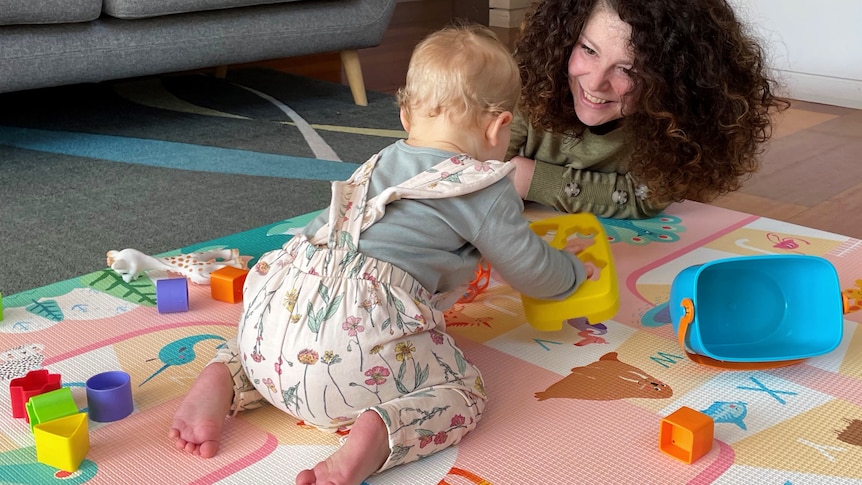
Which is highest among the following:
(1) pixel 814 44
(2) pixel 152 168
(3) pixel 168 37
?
(3) pixel 168 37

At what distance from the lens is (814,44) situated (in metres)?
2.62

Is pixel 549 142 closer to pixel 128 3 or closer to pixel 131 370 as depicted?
pixel 131 370

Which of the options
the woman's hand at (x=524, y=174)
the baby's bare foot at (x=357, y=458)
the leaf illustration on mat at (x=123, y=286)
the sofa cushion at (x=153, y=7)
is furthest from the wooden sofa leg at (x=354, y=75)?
the baby's bare foot at (x=357, y=458)

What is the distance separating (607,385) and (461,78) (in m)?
0.39

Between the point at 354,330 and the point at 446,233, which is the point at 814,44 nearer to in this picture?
the point at 446,233

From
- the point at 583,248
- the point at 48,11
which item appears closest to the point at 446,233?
the point at 583,248

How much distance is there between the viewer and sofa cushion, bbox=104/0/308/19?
1.96m

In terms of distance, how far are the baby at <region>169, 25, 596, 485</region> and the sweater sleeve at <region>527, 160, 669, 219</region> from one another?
0.53 meters

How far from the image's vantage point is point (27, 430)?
0.96 metres

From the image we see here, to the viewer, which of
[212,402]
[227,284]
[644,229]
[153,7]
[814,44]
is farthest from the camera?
[814,44]

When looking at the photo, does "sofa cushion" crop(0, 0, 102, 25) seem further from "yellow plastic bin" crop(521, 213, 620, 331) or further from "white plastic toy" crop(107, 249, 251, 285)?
"yellow plastic bin" crop(521, 213, 620, 331)

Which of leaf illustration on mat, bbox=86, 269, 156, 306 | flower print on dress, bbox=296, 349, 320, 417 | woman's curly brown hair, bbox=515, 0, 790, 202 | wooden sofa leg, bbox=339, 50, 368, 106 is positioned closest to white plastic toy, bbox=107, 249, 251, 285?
leaf illustration on mat, bbox=86, 269, 156, 306

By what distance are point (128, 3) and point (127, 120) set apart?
39 cm

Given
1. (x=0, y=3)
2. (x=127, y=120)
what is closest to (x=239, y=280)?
(x=0, y=3)
